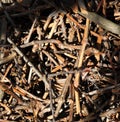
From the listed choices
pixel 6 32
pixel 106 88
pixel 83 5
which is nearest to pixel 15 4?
pixel 6 32

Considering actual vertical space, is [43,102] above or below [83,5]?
below

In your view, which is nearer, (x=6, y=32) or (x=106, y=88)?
(x=106, y=88)

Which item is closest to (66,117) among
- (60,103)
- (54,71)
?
(60,103)

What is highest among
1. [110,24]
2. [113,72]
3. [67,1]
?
[67,1]

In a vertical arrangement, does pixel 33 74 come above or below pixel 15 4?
below

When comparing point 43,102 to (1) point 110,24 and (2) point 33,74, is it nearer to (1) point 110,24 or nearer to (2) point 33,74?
(2) point 33,74

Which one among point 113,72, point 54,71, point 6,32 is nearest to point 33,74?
point 54,71

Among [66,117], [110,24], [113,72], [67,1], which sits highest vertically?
[67,1]

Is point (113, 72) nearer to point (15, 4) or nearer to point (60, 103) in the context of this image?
point (60, 103)
